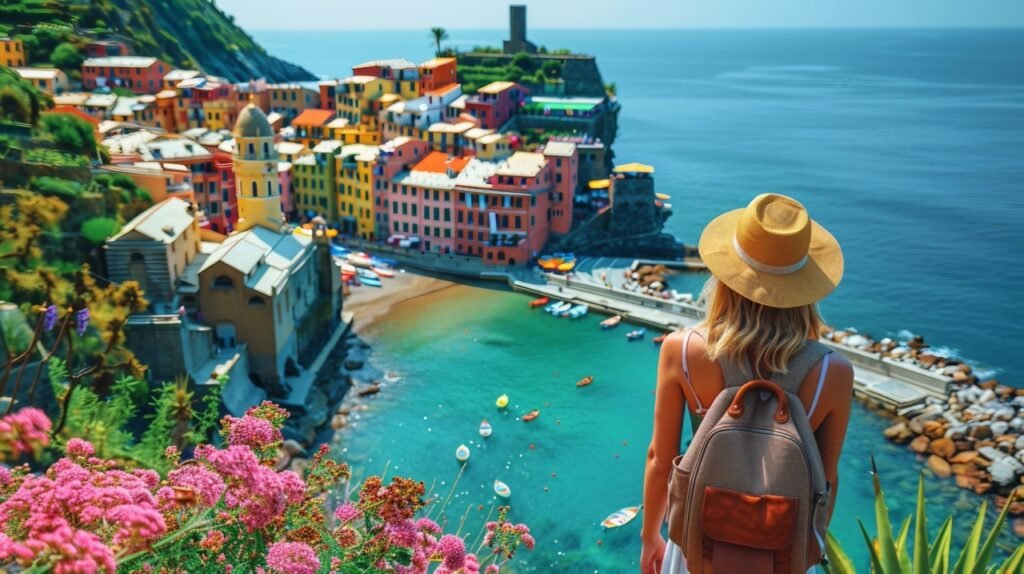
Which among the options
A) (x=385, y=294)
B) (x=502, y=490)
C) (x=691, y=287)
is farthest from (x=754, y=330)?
(x=691, y=287)

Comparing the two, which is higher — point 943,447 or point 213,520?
point 213,520

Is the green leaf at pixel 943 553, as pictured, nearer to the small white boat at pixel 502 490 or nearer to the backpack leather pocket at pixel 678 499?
the backpack leather pocket at pixel 678 499

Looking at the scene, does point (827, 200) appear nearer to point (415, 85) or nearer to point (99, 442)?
point (415, 85)

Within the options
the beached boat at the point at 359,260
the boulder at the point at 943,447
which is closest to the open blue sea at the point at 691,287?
the boulder at the point at 943,447

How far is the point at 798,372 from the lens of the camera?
3738 mm

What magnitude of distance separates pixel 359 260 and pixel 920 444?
30501 mm

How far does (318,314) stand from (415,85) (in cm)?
3223

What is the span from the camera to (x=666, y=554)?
4.25 meters

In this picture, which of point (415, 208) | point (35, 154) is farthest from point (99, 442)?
point (415, 208)

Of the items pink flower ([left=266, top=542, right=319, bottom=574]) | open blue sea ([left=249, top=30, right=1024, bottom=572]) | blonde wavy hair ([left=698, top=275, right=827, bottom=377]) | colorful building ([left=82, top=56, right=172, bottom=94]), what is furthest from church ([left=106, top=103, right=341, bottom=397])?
colorful building ([left=82, top=56, right=172, bottom=94])

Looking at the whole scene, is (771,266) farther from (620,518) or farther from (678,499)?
(620,518)

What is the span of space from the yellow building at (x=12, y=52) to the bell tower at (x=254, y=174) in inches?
824

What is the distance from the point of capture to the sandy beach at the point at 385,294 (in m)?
42.0

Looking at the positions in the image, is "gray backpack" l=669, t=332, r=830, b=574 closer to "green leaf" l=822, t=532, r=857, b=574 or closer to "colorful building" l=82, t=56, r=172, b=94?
"green leaf" l=822, t=532, r=857, b=574
